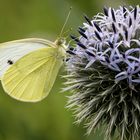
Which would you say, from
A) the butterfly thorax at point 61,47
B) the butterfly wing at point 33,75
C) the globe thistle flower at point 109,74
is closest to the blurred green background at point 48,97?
the butterfly wing at point 33,75

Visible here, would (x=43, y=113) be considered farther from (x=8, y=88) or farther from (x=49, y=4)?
(x=49, y=4)

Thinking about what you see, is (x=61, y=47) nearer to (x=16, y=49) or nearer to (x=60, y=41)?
(x=60, y=41)

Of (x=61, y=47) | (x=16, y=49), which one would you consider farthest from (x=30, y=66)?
(x=61, y=47)

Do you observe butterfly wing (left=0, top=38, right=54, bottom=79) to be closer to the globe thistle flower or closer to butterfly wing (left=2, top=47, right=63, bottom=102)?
butterfly wing (left=2, top=47, right=63, bottom=102)

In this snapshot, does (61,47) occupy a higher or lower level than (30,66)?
higher

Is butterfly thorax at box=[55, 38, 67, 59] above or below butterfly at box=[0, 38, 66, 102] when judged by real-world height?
above

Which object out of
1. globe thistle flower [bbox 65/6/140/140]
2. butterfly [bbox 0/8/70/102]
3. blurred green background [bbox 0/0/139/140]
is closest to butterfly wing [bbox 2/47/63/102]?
butterfly [bbox 0/8/70/102]

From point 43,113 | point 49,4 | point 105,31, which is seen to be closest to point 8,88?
point 43,113
